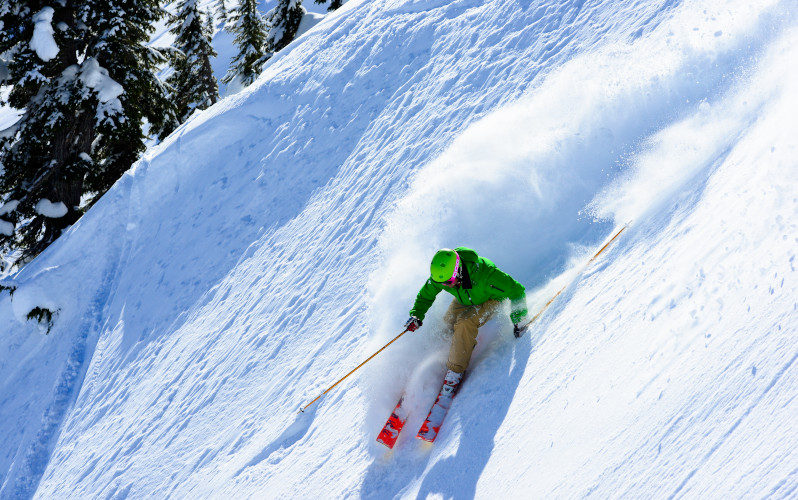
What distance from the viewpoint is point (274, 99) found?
12.7 meters

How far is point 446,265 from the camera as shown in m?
5.32

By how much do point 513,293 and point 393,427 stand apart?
1.72 metres

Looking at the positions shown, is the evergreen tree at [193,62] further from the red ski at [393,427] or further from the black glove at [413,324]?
the red ski at [393,427]

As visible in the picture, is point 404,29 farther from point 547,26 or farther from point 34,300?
point 34,300

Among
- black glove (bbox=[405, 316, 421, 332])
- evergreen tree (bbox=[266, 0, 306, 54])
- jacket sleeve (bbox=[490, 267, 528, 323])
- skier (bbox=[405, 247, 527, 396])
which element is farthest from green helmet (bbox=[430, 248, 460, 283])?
evergreen tree (bbox=[266, 0, 306, 54])

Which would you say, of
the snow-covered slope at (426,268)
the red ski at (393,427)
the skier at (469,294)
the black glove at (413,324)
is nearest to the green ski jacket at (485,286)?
the skier at (469,294)

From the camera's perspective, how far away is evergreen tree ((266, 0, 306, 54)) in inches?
960

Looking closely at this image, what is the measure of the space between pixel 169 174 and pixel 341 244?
5876mm

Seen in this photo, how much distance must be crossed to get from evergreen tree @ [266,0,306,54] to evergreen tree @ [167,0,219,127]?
278 cm

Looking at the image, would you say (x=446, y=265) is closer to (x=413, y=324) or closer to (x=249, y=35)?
(x=413, y=324)

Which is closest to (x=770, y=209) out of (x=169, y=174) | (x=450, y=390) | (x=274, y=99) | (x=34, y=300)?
(x=450, y=390)

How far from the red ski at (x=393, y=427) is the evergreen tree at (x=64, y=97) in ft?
35.7

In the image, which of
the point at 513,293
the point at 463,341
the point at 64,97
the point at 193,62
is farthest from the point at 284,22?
the point at 463,341

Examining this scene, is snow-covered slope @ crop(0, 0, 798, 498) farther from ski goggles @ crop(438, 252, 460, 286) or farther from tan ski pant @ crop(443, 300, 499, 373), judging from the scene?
ski goggles @ crop(438, 252, 460, 286)
